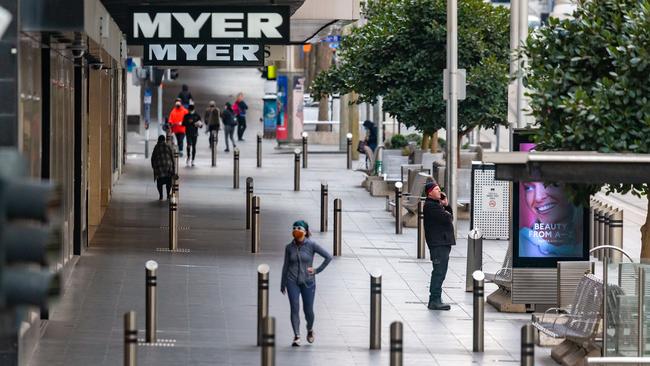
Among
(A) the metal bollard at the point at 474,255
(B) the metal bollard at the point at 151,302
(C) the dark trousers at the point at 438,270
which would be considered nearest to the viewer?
(B) the metal bollard at the point at 151,302

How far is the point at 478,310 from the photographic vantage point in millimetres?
15406

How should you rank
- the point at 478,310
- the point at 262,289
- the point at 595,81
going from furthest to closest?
the point at 478,310 → the point at 262,289 → the point at 595,81

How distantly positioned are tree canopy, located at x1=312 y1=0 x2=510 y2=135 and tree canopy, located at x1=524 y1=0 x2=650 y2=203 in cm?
1546

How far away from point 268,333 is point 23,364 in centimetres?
273

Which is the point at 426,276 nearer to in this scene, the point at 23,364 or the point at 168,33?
the point at 168,33

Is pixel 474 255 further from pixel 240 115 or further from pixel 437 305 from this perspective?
pixel 240 115

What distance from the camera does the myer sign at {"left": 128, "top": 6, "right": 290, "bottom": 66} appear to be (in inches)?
818

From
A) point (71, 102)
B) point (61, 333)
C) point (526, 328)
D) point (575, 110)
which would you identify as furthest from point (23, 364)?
point (71, 102)

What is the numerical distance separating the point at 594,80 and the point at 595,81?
222 millimetres

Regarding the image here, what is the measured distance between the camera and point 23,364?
13438 millimetres

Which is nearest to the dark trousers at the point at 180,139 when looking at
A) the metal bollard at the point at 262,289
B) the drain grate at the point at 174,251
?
the drain grate at the point at 174,251

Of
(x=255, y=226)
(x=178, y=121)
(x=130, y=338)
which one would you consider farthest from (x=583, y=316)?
(x=178, y=121)

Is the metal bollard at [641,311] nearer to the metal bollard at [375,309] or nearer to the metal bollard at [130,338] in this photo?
the metal bollard at [375,309]

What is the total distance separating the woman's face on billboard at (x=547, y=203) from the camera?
18234mm
